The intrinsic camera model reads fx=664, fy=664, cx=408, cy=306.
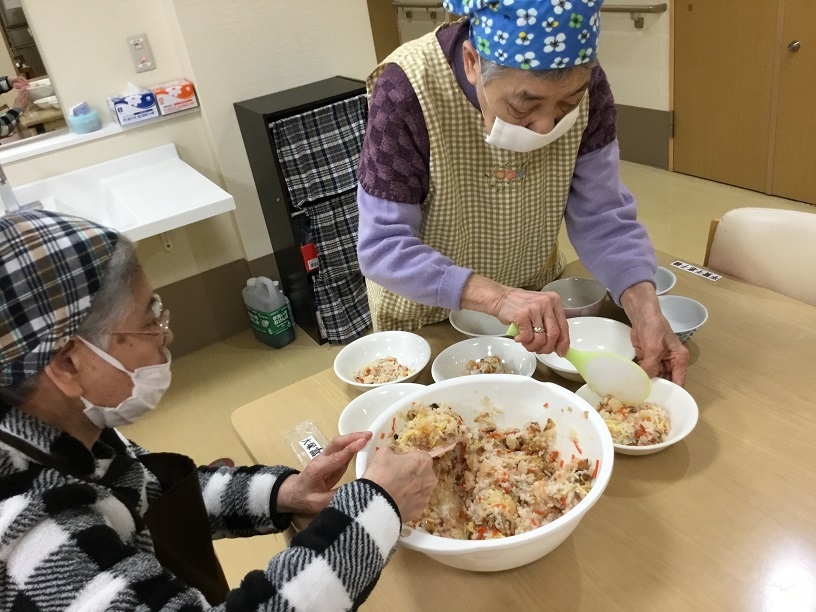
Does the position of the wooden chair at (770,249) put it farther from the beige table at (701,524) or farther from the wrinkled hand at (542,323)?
the wrinkled hand at (542,323)

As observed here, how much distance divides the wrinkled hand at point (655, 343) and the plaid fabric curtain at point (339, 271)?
177 centimetres

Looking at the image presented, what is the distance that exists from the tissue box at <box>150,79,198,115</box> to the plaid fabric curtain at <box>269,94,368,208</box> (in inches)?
17.3

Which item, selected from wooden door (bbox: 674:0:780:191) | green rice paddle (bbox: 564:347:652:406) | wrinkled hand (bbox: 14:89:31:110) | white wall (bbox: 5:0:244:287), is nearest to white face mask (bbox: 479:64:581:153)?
green rice paddle (bbox: 564:347:652:406)

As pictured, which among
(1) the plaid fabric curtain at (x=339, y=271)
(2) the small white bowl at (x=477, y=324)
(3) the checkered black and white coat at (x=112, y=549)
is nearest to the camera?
(3) the checkered black and white coat at (x=112, y=549)

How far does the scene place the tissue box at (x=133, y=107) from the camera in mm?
2590

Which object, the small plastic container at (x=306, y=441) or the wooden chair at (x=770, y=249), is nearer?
the small plastic container at (x=306, y=441)

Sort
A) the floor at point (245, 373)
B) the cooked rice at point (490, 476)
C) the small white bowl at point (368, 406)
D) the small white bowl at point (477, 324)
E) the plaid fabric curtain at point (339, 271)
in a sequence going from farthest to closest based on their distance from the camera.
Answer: the plaid fabric curtain at point (339, 271) → the floor at point (245, 373) → the small white bowl at point (477, 324) → the small white bowl at point (368, 406) → the cooked rice at point (490, 476)

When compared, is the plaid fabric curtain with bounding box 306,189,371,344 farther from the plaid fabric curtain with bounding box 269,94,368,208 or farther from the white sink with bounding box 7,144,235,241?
the white sink with bounding box 7,144,235,241

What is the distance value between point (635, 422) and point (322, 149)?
6.54 ft

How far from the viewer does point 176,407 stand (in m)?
2.74

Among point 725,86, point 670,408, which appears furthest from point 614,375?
point 725,86

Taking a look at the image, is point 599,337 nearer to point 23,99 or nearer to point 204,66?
point 204,66

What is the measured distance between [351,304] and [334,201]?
477 mm

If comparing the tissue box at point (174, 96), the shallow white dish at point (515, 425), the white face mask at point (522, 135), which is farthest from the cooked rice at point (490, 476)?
the tissue box at point (174, 96)
